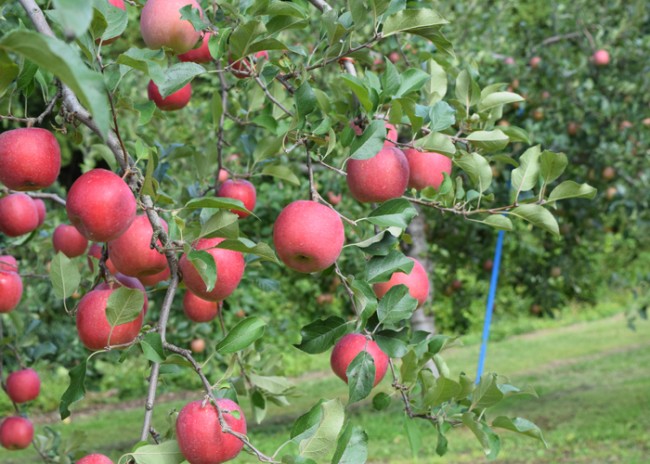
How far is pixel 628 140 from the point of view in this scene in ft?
13.3

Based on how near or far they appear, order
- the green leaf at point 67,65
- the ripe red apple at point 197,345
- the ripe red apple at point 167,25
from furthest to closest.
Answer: the ripe red apple at point 197,345 < the ripe red apple at point 167,25 < the green leaf at point 67,65

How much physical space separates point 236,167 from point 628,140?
2036 mm

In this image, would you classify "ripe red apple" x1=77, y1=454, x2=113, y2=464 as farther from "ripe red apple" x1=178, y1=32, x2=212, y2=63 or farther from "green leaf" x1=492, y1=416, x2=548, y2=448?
"ripe red apple" x1=178, y1=32, x2=212, y2=63

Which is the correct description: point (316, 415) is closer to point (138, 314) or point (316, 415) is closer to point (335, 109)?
point (138, 314)

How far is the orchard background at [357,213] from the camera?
114cm

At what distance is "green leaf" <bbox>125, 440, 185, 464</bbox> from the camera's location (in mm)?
1016

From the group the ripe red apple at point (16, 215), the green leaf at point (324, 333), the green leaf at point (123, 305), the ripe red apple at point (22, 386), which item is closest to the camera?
the green leaf at point (123, 305)

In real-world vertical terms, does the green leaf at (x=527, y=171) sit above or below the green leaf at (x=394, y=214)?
below

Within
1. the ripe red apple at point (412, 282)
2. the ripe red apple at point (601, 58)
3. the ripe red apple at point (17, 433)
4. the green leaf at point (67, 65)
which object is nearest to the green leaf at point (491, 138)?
the ripe red apple at point (412, 282)

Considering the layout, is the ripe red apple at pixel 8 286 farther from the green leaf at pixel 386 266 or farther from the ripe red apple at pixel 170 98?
A: the green leaf at pixel 386 266

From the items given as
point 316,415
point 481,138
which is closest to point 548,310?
point 481,138

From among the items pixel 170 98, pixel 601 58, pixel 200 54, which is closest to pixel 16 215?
pixel 170 98

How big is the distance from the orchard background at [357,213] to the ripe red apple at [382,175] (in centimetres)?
1

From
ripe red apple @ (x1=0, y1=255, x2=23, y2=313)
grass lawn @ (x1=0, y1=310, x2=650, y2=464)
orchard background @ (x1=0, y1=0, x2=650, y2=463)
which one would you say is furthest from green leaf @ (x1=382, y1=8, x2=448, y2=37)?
grass lawn @ (x1=0, y1=310, x2=650, y2=464)
